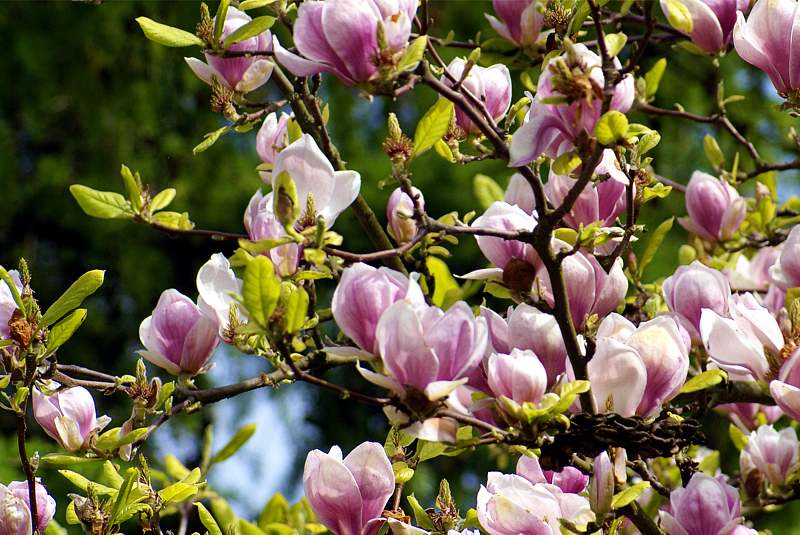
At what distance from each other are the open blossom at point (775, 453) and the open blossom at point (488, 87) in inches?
15.0

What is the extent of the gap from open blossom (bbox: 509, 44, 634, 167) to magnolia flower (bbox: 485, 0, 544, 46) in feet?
1.05

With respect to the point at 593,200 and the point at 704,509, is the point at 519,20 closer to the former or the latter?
the point at 593,200

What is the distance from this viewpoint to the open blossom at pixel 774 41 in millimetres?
718

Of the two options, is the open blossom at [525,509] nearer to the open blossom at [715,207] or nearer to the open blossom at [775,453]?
the open blossom at [775,453]

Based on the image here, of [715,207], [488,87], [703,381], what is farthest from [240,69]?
[715,207]

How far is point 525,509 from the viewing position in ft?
2.18

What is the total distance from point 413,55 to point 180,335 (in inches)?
11.4

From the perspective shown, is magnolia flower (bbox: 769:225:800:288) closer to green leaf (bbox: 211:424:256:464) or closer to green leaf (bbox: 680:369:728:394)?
green leaf (bbox: 680:369:728:394)

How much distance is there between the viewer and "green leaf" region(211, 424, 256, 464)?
912 mm

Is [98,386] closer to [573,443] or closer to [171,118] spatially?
[573,443]

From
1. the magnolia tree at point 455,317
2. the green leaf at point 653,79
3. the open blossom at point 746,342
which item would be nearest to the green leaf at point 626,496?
the magnolia tree at point 455,317

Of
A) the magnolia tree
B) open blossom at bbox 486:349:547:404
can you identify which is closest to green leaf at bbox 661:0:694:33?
the magnolia tree

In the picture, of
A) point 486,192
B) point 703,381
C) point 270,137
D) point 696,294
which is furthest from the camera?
point 486,192

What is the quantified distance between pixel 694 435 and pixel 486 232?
18 cm
